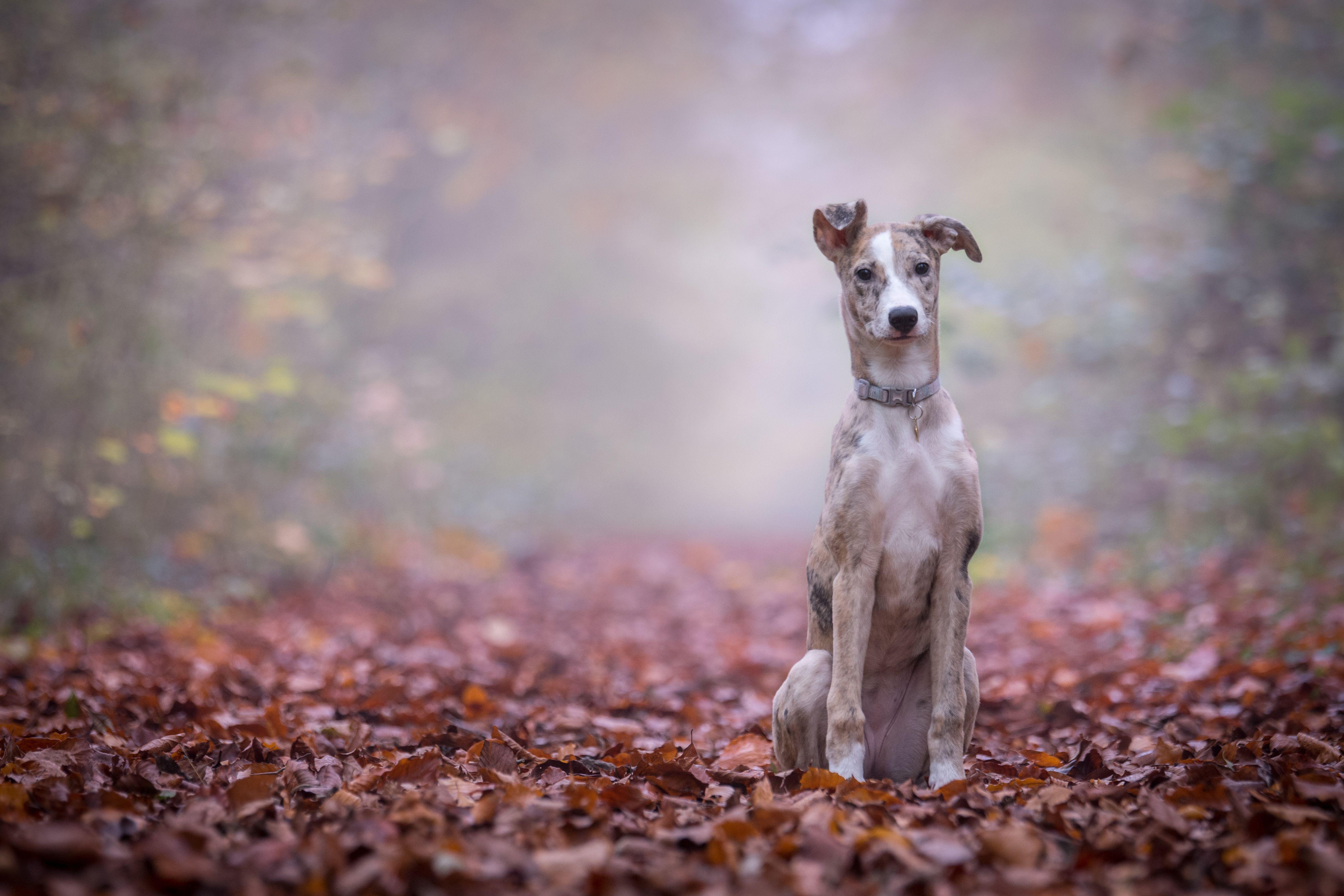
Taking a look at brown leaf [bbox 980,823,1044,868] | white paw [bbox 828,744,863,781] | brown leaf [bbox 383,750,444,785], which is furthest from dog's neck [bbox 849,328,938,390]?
brown leaf [bbox 383,750,444,785]

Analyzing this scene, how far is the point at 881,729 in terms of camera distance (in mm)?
3428

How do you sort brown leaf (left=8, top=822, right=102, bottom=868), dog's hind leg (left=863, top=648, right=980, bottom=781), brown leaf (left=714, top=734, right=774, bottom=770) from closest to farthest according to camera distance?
brown leaf (left=8, top=822, right=102, bottom=868) < dog's hind leg (left=863, top=648, right=980, bottom=781) < brown leaf (left=714, top=734, right=774, bottom=770)

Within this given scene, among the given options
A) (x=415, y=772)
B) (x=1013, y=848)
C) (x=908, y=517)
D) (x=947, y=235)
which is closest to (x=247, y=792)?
(x=415, y=772)

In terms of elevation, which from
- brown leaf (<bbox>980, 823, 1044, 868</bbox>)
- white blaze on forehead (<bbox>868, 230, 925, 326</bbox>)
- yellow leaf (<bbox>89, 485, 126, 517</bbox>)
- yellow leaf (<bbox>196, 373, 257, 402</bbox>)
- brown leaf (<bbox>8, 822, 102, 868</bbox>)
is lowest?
brown leaf (<bbox>980, 823, 1044, 868</bbox>)

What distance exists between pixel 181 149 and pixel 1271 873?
8.87 metres

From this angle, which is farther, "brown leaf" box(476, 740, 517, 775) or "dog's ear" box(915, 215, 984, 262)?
"dog's ear" box(915, 215, 984, 262)

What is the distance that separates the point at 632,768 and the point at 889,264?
6.70 ft

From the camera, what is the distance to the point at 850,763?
10.3 feet

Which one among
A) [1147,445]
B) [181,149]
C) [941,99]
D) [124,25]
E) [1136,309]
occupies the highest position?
[941,99]

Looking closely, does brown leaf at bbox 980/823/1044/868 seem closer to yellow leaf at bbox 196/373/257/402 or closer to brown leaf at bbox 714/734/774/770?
brown leaf at bbox 714/734/774/770

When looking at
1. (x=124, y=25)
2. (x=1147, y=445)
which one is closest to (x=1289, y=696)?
(x=1147, y=445)

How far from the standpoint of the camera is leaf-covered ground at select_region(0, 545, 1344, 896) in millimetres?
2240

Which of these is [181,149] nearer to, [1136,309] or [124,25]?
[124,25]

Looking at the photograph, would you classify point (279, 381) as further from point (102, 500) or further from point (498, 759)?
point (498, 759)
